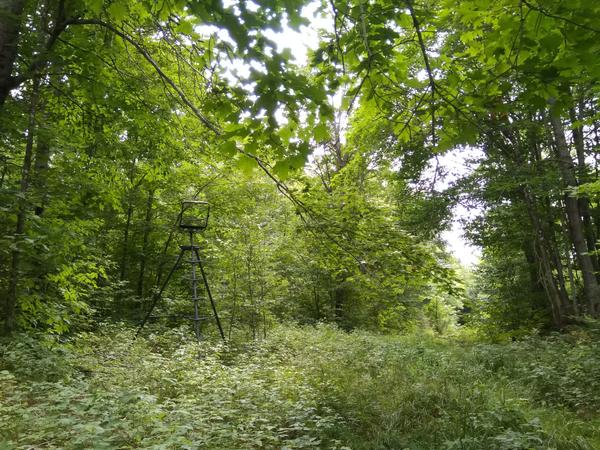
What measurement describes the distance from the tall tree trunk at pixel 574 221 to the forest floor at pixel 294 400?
2.28 m

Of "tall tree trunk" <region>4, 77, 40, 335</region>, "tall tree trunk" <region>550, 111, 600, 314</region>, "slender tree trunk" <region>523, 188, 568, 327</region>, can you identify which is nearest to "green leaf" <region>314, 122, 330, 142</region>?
"tall tree trunk" <region>4, 77, 40, 335</region>

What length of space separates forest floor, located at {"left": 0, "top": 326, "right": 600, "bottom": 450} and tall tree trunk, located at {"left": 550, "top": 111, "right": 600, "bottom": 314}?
89.6 inches

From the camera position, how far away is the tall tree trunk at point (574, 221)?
28.5ft

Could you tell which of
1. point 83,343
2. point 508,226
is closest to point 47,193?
point 83,343

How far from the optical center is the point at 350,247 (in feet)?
11.6

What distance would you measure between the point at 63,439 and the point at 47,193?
3.66 m

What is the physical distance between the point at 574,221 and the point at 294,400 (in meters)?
8.11

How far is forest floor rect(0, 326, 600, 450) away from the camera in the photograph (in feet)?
10.1

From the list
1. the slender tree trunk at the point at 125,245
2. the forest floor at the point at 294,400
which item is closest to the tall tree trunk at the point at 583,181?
the forest floor at the point at 294,400

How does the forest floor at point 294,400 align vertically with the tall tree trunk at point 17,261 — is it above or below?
below

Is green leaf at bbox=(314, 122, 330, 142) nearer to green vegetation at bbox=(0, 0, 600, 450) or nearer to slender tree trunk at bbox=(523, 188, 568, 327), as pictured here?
green vegetation at bbox=(0, 0, 600, 450)

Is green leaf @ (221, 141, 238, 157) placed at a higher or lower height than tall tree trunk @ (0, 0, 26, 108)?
lower

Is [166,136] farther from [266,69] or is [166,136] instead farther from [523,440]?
[523,440]

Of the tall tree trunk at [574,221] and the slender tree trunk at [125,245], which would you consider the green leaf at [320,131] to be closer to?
the tall tree trunk at [574,221]
